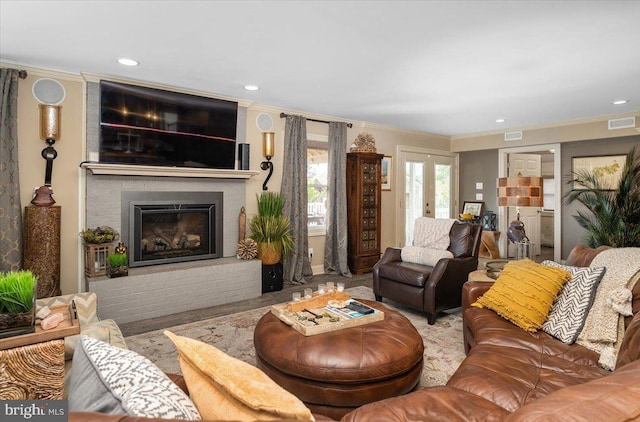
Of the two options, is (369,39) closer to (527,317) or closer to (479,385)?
(527,317)

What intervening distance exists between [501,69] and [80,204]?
429 centimetres

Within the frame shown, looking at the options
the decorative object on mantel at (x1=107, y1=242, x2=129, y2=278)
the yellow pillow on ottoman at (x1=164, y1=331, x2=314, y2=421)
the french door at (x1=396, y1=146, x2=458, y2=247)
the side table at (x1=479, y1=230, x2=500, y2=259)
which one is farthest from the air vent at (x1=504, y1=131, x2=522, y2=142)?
the yellow pillow on ottoman at (x1=164, y1=331, x2=314, y2=421)

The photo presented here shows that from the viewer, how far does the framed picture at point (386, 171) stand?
622 cm

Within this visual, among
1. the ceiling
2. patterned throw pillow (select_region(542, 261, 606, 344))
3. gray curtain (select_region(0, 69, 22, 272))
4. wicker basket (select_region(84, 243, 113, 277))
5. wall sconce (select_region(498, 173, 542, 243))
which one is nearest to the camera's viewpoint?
patterned throw pillow (select_region(542, 261, 606, 344))

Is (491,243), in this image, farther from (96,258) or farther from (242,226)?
(96,258)

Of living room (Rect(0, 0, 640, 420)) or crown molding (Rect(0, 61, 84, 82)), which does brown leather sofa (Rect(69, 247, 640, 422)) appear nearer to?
living room (Rect(0, 0, 640, 420))

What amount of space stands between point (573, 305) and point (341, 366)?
1.39 meters

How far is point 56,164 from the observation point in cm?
349

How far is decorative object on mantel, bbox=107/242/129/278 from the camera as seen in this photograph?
3.46 metres

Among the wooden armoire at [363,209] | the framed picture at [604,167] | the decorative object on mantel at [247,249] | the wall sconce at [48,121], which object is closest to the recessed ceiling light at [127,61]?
the wall sconce at [48,121]

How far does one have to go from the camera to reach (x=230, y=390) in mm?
808

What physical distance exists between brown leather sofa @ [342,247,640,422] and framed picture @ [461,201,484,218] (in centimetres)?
516

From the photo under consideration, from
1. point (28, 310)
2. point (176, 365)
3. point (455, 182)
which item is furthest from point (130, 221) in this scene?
point (455, 182)

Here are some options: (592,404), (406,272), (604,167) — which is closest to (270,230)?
(406,272)
